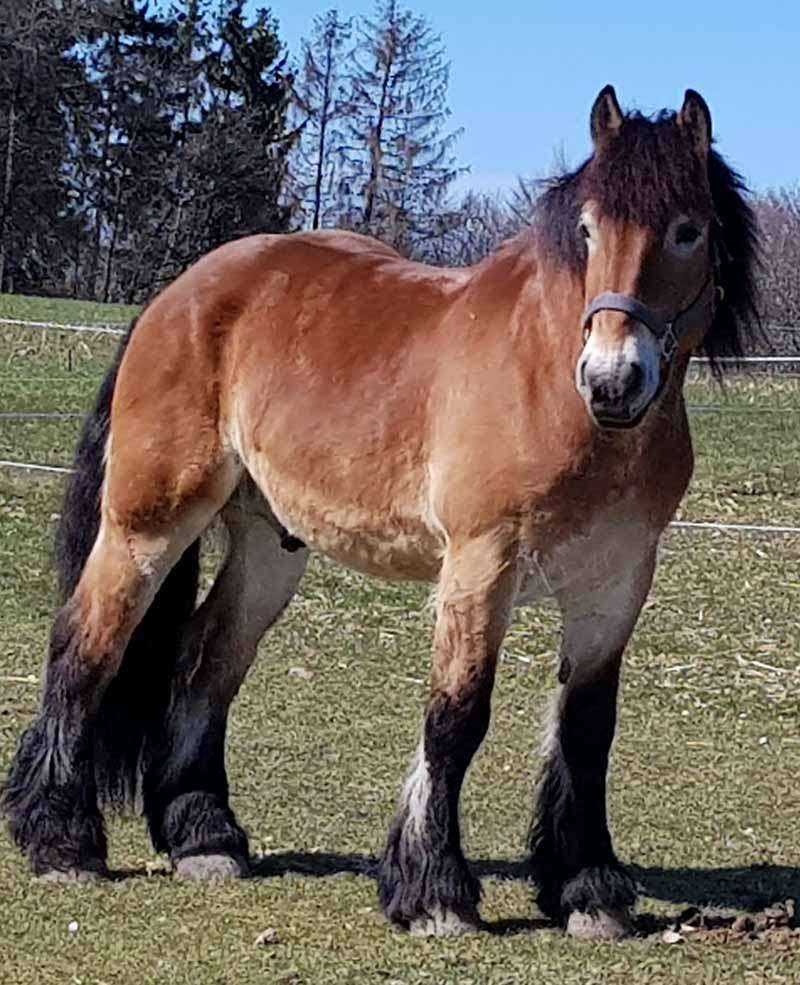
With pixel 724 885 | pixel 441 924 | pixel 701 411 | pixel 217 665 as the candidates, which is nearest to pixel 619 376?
pixel 441 924

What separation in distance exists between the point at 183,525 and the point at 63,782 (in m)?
0.84

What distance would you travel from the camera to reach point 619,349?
12.3ft

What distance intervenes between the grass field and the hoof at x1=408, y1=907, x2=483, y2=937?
46 millimetres

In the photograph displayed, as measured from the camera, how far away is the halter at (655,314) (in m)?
3.82

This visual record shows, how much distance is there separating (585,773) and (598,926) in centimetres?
40

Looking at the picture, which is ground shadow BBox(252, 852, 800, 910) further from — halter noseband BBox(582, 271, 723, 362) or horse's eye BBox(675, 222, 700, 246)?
horse's eye BBox(675, 222, 700, 246)

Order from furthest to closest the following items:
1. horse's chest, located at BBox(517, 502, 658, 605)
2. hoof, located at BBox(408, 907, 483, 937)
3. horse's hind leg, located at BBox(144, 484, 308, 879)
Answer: horse's hind leg, located at BBox(144, 484, 308, 879) < hoof, located at BBox(408, 907, 483, 937) < horse's chest, located at BBox(517, 502, 658, 605)

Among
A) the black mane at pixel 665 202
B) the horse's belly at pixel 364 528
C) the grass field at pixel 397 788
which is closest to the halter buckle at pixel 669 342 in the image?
the black mane at pixel 665 202

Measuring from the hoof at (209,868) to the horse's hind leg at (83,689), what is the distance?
0.79 ft

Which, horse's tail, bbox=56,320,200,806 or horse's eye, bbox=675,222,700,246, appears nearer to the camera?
horse's eye, bbox=675,222,700,246

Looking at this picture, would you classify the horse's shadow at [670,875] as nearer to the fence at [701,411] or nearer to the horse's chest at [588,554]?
the horse's chest at [588,554]

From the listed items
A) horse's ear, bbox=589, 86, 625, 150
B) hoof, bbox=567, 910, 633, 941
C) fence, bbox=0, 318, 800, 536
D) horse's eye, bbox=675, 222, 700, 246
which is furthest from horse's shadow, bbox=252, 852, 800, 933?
horse's ear, bbox=589, 86, 625, 150

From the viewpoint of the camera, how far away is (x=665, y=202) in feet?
12.8

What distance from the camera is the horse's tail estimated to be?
17.2 feet
